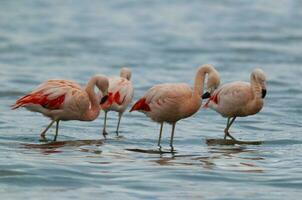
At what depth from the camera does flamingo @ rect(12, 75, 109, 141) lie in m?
12.6

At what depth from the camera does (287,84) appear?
781 inches

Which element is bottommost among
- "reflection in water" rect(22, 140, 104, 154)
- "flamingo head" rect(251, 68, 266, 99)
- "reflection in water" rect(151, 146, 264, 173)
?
"reflection in water" rect(22, 140, 104, 154)

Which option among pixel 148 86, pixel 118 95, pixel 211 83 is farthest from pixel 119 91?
pixel 148 86

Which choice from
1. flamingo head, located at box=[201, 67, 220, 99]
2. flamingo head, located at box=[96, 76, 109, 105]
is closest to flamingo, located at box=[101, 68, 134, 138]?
flamingo head, located at box=[96, 76, 109, 105]

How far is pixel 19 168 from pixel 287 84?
10041 millimetres

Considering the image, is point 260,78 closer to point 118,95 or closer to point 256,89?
point 256,89

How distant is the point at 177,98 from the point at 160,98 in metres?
0.25

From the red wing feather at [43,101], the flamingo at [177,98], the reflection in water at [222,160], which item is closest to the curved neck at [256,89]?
the flamingo at [177,98]

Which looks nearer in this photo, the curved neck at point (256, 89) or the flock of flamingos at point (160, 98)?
the flock of flamingos at point (160, 98)

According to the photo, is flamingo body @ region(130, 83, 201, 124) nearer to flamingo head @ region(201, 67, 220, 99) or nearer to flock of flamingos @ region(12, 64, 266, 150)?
flock of flamingos @ region(12, 64, 266, 150)

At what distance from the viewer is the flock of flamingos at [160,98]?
12.3 metres

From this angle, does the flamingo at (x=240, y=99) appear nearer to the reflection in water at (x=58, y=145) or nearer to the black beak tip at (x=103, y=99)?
the black beak tip at (x=103, y=99)

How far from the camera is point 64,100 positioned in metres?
12.6

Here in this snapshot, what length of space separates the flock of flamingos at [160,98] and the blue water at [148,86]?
→ 1.39 feet
